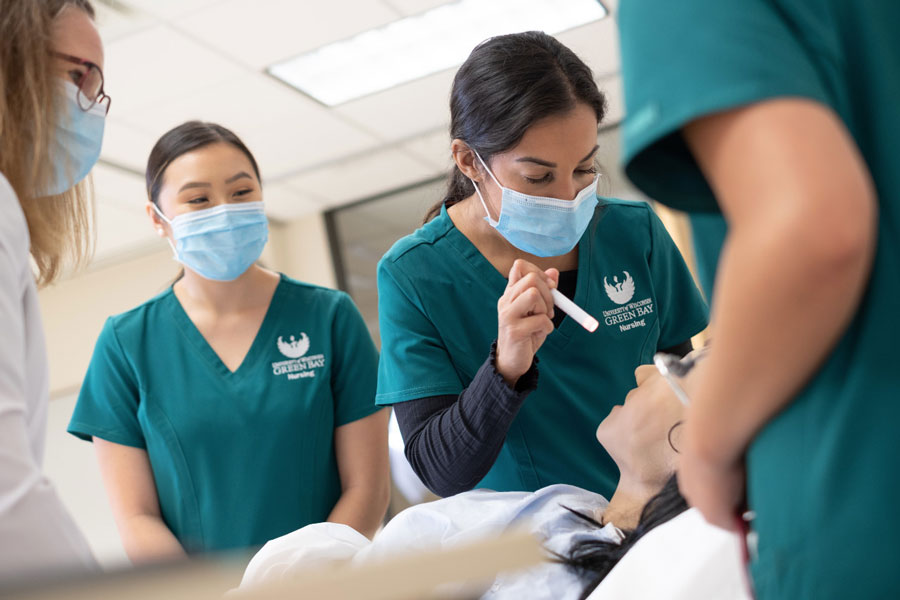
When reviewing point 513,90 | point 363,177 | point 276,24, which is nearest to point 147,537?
point 513,90

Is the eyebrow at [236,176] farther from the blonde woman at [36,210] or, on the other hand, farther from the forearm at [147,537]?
the forearm at [147,537]

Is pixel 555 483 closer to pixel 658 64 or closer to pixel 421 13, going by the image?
pixel 658 64

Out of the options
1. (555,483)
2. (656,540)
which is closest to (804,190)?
(656,540)

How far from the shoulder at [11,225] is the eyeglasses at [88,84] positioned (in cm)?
31

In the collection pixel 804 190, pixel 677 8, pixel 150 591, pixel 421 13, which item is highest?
pixel 421 13

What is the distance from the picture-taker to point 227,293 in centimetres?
213

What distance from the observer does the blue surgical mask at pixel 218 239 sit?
207 centimetres

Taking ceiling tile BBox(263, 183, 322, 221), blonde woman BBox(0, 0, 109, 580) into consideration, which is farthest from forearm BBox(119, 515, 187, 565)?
ceiling tile BBox(263, 183, 322, 221)

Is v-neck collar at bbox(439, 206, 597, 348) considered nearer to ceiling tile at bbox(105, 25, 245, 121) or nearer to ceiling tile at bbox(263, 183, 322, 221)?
ceiling tile at bbox(105, 25, 245, 121)

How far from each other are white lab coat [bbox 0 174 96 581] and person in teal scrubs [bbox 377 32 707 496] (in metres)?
0.65

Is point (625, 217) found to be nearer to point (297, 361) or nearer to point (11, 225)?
point (297, 361)

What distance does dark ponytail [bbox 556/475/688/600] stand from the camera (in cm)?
127

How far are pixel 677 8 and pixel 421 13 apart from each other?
10.8ft

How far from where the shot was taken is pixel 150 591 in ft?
1.47
